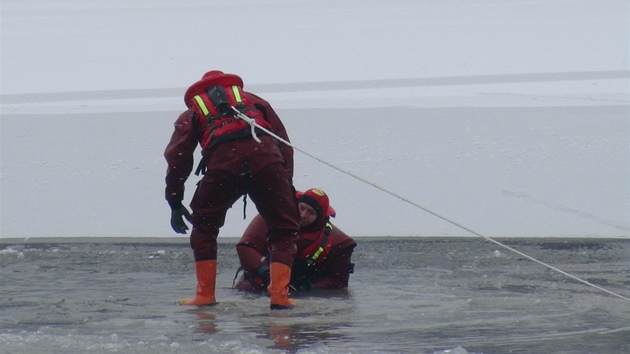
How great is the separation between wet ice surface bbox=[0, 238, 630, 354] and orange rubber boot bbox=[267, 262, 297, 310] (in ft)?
0.22

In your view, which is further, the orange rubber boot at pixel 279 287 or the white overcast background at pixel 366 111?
the white overcast background at pixel 366 111

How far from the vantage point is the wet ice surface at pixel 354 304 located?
3.69 metres

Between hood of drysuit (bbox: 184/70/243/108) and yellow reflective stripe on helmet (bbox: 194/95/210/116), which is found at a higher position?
hood of drysuit (bbox: 184/70/243/108)

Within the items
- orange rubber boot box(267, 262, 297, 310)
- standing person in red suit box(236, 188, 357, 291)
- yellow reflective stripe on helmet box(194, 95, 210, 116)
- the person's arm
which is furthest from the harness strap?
yellow reflective stripe on helmet box(194, 95, 210, 116)

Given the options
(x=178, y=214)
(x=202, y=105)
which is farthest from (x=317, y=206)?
(x=202, y=105)

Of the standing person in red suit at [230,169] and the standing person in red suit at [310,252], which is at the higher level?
the standing person in red suit at [230,169]

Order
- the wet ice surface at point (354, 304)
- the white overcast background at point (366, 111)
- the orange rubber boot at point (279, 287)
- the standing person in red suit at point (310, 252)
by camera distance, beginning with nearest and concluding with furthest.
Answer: the wet ice surface at point (354, 304) → the orange rubber boot at point (279, 287) → the standing person in red suit at point (310, 252) → the white overcast background at point (366, 111)

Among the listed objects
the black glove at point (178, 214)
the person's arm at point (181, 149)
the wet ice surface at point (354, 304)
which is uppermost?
the person's arm at point (181, 149)

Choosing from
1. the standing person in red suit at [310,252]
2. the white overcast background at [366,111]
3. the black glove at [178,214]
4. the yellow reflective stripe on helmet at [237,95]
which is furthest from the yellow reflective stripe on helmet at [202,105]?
the standing person in red suit at [310,252]

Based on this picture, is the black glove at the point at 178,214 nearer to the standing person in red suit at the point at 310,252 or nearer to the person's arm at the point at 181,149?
the person's arm at the point at 181,149

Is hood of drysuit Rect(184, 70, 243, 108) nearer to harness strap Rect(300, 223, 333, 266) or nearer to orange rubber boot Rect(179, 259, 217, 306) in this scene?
orange rubber boot Rect(179, 259, 217, 306)

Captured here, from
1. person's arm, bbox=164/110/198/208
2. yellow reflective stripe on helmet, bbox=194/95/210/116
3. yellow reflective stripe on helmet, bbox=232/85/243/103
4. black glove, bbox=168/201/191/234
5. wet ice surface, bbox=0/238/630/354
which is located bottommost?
wet ice surface, bbox=0/238/630/354

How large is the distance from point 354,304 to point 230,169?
0.79 m

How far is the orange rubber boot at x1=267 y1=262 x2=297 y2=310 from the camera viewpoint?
4.36 metres
